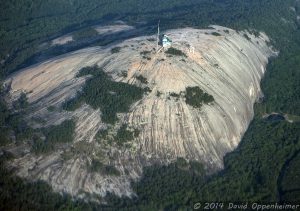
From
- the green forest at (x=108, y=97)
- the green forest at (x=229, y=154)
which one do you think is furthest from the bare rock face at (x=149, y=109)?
the green forest at (x=229, y=154)

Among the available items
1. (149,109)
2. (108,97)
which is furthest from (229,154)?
(108,97)

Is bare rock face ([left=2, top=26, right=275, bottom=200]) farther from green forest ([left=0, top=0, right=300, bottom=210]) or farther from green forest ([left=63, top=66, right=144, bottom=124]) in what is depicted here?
green forest ([left=0, top=0, right=300, bottom=210])

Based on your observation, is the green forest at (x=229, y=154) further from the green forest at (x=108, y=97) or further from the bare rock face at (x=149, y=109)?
the bare rock face at (x=149, y=109)

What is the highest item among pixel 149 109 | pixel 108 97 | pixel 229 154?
pixel 108 97

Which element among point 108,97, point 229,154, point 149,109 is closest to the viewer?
point 229,154

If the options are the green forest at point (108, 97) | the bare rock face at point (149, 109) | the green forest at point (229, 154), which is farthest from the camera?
the green forest at point (108, 97)

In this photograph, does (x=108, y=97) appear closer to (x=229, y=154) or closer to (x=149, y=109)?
(x=149, y=109)

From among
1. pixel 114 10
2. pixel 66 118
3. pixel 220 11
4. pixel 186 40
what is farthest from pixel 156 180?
pixel 114 10
